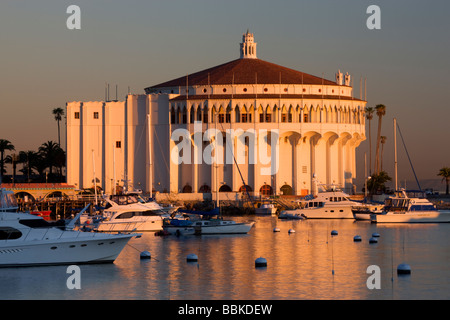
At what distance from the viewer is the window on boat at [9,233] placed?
46.1m

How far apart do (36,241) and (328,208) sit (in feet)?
179

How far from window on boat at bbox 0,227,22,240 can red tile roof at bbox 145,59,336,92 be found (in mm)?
77482

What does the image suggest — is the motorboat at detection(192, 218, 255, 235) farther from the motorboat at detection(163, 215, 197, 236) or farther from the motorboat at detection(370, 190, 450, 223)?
the motorboat at detection(370, 190, 450, 223)

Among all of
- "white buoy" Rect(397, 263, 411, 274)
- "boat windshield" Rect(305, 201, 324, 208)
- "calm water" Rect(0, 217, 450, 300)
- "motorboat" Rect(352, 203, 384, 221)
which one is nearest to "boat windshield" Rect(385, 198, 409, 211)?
"motorboat" Rect(352, 203, 384, 221)

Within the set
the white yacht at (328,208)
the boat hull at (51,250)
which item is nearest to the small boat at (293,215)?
the white yacht at (328,208)

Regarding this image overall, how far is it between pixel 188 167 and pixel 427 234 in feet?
172

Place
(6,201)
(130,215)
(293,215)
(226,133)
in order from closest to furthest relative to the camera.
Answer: (6,201)
(130,215)
(293,215)
(226,133)

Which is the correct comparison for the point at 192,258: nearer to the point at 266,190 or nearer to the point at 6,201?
the point at 6,201

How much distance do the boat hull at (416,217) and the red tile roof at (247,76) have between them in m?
37.6

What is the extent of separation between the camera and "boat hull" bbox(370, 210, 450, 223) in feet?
289

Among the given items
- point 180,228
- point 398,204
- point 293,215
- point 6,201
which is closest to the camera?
point 6,201

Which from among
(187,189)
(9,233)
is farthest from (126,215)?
(187,189)

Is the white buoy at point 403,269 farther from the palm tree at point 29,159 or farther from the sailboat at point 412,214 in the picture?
the palm tree at point 29,159

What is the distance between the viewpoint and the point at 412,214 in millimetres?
88188
